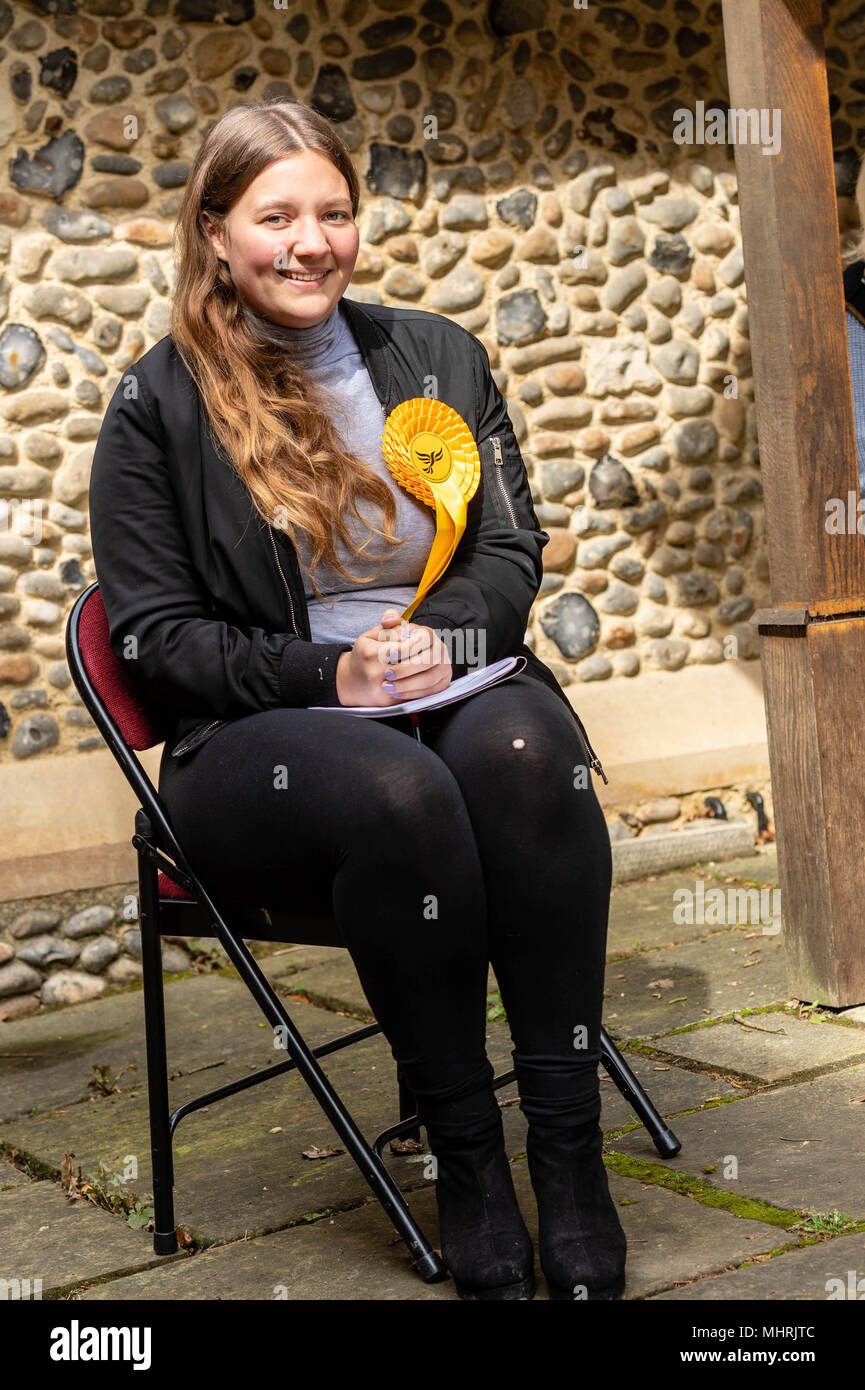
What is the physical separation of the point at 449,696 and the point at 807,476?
1.28 meters

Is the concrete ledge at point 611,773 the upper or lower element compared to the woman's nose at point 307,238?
lower

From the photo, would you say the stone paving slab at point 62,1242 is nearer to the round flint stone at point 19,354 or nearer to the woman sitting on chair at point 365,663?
the woman sitting on chair at point 365,663

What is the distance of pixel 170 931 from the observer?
7.73 ft

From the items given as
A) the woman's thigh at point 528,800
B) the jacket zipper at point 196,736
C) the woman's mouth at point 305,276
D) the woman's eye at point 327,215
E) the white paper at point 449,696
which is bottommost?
the woman's thigh at point 528,800

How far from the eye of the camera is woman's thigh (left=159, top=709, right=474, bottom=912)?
6.48 ft

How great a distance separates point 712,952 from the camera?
376 centimetres

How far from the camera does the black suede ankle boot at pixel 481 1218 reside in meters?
1.94

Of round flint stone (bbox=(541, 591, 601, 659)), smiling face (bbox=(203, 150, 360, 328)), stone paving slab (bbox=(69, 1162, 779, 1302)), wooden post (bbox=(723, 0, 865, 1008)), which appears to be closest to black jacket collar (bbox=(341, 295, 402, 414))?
smiling face (bbox=(203, 150, 360, 328))

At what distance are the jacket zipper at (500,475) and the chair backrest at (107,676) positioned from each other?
0.66m

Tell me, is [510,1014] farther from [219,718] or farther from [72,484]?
[72,484]

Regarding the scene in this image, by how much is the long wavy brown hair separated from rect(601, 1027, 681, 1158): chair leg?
87cm

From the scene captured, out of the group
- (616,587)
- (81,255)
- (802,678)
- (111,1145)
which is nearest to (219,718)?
(111,1145)

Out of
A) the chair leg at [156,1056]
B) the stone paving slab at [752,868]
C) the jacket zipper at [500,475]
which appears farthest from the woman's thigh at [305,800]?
the stone paving slab at [752,868]

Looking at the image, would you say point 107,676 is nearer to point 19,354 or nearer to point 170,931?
point 170,931
